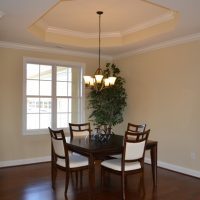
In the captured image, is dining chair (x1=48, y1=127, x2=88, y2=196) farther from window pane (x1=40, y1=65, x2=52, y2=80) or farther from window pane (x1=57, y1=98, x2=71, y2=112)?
window pane (x1=40, y1=65, x2=52, y2=80)

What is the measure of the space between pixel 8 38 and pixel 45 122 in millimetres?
2086

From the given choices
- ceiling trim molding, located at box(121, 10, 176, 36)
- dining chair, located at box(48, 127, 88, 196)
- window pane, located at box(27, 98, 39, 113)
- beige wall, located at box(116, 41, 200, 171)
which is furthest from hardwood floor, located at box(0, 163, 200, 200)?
ceiling trim molding, located at box(121, 10, 176, 36)

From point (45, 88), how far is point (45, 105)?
0.41 m

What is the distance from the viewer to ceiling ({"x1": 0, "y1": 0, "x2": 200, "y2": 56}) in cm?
354

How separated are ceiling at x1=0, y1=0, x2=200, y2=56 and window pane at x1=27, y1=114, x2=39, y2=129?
1640 millimetres

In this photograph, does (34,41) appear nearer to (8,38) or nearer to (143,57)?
(8,38)

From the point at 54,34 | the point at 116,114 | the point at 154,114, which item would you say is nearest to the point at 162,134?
the point at 154,114

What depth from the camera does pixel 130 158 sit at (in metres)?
3.73

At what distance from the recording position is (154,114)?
18.8 feet

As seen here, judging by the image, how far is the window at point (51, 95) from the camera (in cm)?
584

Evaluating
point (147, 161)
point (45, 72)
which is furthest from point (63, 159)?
point (45, 72)

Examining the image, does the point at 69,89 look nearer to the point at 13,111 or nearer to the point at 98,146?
the point at 13,111

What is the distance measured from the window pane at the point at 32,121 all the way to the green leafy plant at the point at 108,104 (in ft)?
4.43

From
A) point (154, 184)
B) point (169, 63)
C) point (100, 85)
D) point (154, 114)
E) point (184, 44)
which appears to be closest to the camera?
point (154, 184)
